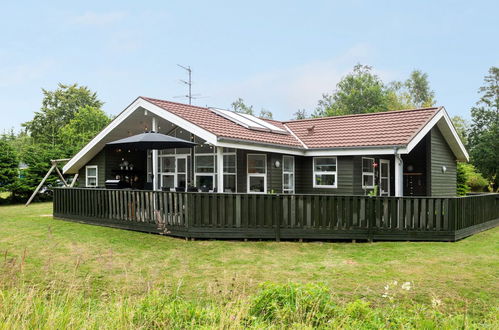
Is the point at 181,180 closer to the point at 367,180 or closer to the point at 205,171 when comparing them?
the point at 205,171

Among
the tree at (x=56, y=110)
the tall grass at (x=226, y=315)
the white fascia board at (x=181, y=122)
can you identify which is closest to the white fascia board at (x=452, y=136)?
the white fascia board at (x=181, y=122)

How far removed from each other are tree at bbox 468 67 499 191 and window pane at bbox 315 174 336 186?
23.4 m

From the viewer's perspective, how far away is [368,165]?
15273mm

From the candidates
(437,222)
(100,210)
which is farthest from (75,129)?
(437,222)

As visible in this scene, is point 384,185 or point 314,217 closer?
point 314,217

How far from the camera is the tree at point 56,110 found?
5019 cm

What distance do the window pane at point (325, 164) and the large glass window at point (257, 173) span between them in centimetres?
228

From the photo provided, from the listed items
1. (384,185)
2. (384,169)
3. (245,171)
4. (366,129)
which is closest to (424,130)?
(366,129)

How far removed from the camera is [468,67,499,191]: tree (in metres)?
32.9

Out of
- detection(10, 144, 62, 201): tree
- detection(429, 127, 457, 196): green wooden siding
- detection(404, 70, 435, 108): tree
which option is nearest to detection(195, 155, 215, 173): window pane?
detection(429, 127, 457, 196): green wooden siding

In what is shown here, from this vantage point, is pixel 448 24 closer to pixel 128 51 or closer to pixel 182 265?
pixel 128 51

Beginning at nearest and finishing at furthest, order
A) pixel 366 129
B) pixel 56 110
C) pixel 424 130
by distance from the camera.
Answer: pixel 424 130 < pixel 366 129 < pixel 56 110

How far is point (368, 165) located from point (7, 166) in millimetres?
18948

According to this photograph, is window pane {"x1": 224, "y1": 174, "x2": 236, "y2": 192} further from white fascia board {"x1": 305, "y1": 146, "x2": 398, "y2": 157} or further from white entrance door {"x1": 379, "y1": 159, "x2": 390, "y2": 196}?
white entrance door {"x1": 379, "y1": 159, "x2": 390, "y2": 196}
